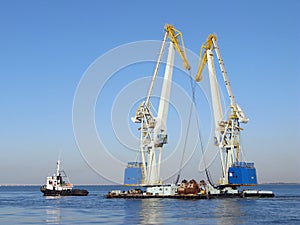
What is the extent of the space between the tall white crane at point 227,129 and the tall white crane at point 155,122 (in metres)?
6.87

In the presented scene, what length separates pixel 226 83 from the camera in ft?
343

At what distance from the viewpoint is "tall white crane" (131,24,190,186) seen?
101375 millimetres

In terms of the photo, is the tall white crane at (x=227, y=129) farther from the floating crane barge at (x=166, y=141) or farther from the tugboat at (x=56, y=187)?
the tugboat at (x=56, y=187)

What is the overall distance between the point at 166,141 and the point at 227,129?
13.7m

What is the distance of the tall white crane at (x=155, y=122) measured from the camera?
101 metres

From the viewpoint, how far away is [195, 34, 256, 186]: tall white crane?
9844 centimetres

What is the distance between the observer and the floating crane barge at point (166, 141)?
323 ft

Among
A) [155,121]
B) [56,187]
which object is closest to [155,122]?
[155,121]

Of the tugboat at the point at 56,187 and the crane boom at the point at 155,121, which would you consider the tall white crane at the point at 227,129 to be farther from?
the tugboat at the point at 56,187

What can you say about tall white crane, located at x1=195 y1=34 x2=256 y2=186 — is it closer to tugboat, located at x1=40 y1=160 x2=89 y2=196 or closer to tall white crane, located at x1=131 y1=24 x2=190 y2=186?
tall white crane, located at x1=131 y1=24 x2=190 y2=186

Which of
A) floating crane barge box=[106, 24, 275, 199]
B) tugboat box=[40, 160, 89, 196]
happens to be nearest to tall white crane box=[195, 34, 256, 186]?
floating crane barge box=[106, 24, 275, 199]

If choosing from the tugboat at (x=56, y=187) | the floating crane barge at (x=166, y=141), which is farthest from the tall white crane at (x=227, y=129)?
the tugboat at (x=56, y=187)

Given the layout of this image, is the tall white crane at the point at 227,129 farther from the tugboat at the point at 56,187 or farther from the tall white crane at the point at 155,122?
the tugboat at the point at 56,187

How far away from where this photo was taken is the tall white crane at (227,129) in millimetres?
98438
